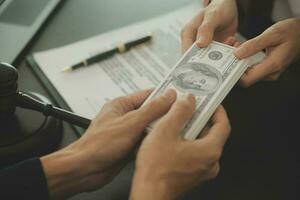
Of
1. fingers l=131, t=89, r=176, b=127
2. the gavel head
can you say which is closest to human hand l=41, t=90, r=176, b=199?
fingers l=131, t=89, r=176, b=127

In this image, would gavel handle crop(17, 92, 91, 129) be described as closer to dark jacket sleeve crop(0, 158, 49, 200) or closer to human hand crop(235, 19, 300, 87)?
dark jacket sleeve crop(0, 158, 49, 200)

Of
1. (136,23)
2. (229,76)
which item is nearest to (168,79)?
(229,76)

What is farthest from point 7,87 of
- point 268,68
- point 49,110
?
point 268,68

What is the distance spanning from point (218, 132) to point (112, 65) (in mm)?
320

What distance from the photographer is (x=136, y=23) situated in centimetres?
92

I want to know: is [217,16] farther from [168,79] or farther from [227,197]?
[227,197]

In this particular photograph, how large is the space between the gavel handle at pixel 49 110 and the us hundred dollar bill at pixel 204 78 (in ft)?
0.38

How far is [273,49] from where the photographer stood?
72 cm

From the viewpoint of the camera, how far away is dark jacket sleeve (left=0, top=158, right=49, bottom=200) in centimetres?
53

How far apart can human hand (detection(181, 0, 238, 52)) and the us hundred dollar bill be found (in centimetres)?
3

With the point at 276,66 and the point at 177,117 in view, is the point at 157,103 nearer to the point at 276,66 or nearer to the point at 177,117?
the point at 177,117

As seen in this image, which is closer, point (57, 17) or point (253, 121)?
point (253, 121)

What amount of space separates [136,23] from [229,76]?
35 centimetres

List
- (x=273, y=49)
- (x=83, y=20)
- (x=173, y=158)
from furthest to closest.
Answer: (x=83, y=20), (x=273, y=49), (x=173, y=158)
